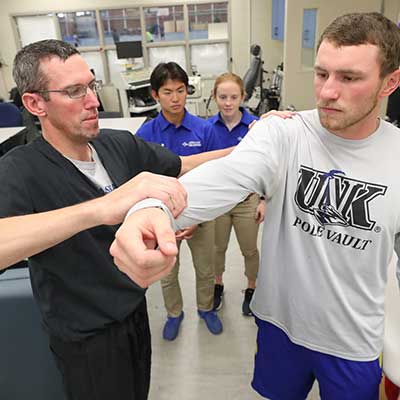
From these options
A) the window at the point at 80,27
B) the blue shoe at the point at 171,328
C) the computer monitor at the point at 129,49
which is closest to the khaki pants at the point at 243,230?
the blue shoe at the point at 171,328

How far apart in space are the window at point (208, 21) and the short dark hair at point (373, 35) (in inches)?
264

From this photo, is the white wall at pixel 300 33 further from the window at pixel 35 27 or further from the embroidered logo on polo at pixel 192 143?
the window at pixel 35 27

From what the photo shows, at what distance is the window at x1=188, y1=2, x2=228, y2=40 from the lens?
22.5 ft

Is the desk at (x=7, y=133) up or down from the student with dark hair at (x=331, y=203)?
down

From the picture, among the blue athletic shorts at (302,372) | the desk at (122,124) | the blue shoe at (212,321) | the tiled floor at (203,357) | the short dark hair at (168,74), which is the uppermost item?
the short dark hair at (168,74)

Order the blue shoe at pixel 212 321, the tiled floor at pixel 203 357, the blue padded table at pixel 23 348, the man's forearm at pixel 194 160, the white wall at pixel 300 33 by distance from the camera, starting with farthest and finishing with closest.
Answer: the white wall at pixel 300 33, the blue shoe at pixel 212 321, the tiled floor at pixel 203 357, the man's forearm at pixel 194 160, the blue padded table at pixel 23 348

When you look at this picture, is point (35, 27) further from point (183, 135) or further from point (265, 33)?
point (183, 135)

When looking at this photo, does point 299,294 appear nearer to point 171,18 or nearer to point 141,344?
point 141,344

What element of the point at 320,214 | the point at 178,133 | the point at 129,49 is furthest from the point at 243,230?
the point at 129,49

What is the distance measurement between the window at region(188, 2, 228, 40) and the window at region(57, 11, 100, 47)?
6.26 feet

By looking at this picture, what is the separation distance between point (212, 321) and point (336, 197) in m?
1.52

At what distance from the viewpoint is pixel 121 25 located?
23.0 feet

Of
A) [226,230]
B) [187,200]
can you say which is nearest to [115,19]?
[226,230]

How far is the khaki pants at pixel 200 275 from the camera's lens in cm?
209
